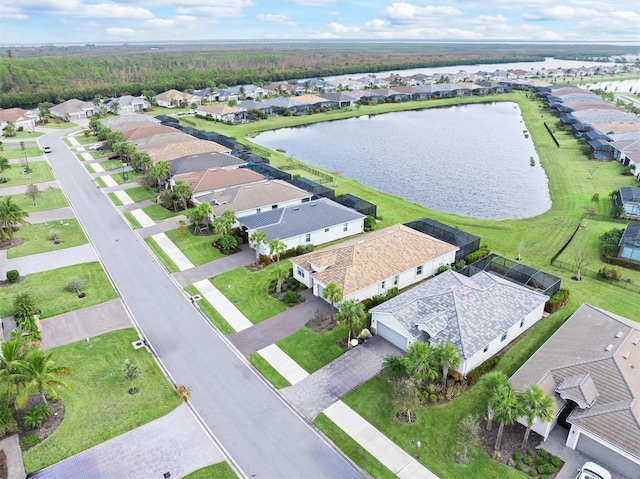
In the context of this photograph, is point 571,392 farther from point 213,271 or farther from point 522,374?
point 213,271

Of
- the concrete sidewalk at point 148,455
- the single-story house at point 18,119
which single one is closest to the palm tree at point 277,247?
the concrete sidewalk at point 148,455

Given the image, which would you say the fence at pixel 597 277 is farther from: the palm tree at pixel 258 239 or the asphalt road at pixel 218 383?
the asphalt road at pixel 218 383

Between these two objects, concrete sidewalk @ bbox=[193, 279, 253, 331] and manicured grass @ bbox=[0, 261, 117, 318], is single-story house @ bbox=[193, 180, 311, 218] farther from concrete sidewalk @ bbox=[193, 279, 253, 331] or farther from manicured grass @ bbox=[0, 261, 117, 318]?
manicured grass @ bbox=[0, 261, 117, 318]

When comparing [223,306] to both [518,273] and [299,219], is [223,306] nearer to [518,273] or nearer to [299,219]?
[299,219]

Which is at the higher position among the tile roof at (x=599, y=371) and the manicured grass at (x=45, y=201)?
the tile roof at (x=599, y=371)

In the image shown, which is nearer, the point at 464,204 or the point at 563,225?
the point at 563,225

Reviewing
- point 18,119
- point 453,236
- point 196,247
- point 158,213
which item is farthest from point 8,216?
point 18,119

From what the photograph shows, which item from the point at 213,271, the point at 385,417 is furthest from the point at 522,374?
the point at 213,271
